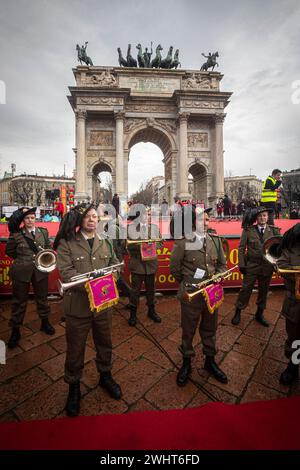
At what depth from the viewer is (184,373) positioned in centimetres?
250

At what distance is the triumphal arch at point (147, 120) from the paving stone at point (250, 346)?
2088 cm

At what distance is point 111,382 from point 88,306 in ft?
3.05

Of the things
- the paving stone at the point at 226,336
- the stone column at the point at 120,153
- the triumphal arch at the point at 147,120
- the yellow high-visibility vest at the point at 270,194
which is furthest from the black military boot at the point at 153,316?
the stone column at the point at 120,153

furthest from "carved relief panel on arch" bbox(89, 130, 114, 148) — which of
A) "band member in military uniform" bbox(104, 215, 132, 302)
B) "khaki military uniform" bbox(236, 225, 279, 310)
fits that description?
"khaki military uniform" bbox(236, 225, 279, 310)

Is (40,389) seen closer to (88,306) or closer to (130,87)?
(88,306)

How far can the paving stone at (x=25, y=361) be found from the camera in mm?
2667

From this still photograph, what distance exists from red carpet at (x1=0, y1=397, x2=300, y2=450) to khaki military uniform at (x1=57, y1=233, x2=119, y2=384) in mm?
431

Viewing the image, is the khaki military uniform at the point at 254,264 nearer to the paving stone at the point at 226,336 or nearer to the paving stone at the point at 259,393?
the paving stone at the point at 226,336

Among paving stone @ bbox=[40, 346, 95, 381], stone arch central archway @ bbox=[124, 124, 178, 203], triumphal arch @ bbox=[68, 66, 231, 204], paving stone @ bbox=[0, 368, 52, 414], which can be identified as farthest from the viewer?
stone arch central archway @ bbox=[124, 124, 178, 203]

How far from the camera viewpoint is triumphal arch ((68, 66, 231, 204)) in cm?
2261

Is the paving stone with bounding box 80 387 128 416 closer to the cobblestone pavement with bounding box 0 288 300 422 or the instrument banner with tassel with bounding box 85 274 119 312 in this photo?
the cobblestone pavement with bounding box 0 288 300 422

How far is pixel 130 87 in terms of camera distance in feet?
77.7

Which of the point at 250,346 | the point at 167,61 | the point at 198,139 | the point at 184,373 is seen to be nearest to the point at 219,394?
the point at 184,373

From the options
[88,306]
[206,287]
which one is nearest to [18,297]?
[88,306]
